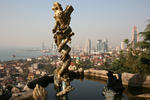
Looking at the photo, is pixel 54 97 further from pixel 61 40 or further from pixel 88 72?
pixel 88 72

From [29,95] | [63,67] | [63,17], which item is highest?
[63,17]

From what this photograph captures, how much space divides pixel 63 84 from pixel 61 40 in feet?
4.92

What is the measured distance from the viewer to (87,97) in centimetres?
554

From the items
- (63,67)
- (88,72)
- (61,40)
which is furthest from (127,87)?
(61,40)

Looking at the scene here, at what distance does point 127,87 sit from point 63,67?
3468 mm

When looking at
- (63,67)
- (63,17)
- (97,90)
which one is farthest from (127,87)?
(63,17)

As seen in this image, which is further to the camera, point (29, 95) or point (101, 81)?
point (101, 81)

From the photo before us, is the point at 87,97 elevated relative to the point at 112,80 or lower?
lower

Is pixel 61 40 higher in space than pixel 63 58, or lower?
higher

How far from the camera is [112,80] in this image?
18.2 feet

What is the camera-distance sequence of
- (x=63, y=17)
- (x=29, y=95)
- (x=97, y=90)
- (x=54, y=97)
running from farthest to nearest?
1. (x=97, y=90)
2. (x=54, y=97)
3. (x=63, y=17)
4. (x=29, y=95)

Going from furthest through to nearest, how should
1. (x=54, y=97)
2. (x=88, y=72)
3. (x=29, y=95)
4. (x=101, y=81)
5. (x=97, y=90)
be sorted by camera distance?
(x=88, y=72) < (x=101, y=81) < (x=97, y=90) < (x=54, y=97) < (x=29, y=95)

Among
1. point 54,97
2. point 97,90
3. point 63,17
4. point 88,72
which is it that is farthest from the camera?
point 88,72

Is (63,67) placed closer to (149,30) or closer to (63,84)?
(63,84)
